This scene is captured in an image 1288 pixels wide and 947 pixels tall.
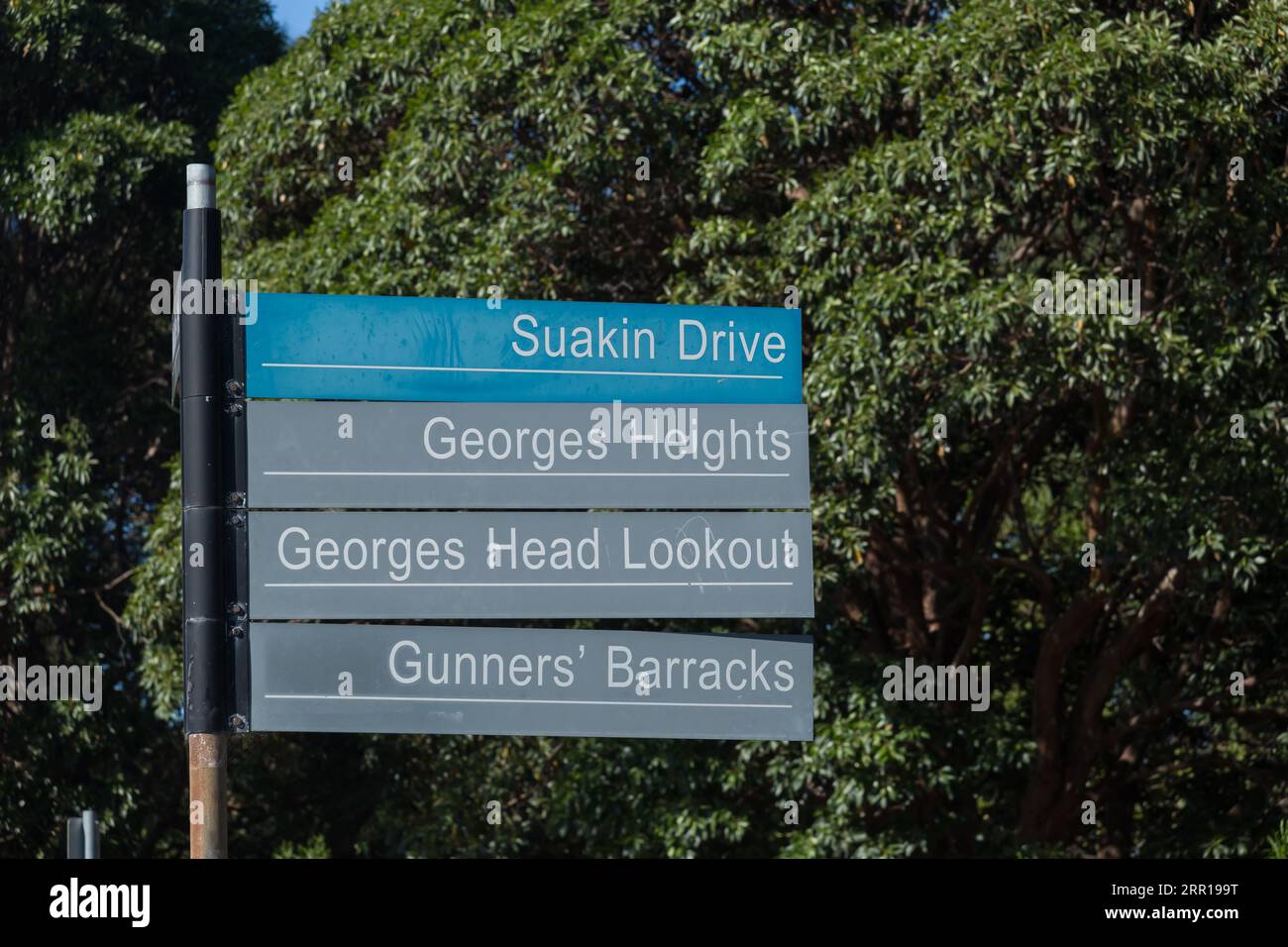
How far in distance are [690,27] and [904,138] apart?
65.3 inches

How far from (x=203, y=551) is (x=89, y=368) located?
11.1m

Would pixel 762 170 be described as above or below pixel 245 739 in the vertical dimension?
above

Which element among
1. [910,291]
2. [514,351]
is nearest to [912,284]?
[910,291]

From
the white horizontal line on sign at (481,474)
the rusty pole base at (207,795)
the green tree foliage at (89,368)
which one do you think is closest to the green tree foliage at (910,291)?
the green tree foliage at (89,368)

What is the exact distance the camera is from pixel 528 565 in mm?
3498

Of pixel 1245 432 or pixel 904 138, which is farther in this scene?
pixel 904 138

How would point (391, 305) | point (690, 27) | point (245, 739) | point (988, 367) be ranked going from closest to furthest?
point (391, 305) < point (988, 367) < point (690, 27) < point (245, 739)

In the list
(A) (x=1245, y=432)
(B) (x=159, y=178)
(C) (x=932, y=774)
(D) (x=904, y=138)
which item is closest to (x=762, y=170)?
(D) (x=904, y=138)

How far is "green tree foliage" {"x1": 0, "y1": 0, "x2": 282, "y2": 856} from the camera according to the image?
12625 millimetres

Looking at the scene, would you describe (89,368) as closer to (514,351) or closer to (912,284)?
(912,284)

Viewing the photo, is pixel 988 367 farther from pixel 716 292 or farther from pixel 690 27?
pixel 690 27

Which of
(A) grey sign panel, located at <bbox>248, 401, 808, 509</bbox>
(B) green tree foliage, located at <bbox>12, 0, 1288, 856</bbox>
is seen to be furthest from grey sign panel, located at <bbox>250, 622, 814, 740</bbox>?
(B) green tree foliage, located at <bbox>12, 0, 1288, 856</bbox>

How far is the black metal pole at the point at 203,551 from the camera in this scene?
3.32 metres

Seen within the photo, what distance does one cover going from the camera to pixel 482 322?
3586 millimetres
